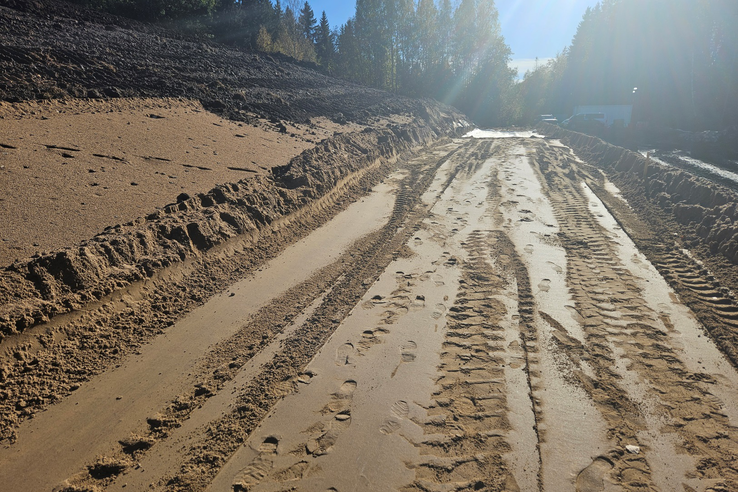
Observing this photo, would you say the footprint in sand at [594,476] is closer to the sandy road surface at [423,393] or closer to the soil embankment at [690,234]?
the sandy road surface at [423,393]

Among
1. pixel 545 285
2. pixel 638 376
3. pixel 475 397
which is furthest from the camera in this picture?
pixel 545 285

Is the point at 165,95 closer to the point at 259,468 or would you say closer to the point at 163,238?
the point at 163,238

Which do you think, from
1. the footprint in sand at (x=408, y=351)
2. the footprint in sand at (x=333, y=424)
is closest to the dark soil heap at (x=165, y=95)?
the footprint in sand at (x=333, y=424)

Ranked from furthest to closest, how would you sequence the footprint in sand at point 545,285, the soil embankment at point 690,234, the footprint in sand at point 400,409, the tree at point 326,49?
1. the tree at point 326,49
2. the footprint in sand at point 545,285
3. the soil embankment at point 690,234
4. the footprint in sand at point 400,409

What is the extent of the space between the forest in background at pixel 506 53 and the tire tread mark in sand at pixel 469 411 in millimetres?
26872

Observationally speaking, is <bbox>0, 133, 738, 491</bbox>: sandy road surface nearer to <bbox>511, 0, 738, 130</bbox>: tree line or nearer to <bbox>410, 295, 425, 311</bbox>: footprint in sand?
<bbox>410, 295, 425, 311</bbox>: footprint in sand

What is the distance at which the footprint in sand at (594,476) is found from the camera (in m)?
2.80

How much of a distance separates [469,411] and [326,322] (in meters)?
1.93

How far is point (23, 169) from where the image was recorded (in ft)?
20.0

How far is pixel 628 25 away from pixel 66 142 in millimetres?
Result: 49378

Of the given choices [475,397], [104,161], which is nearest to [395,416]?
[475,397]

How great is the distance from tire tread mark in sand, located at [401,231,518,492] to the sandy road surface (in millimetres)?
14

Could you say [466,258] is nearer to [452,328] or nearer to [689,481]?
[452,328]

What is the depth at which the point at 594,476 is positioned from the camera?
2.88 m
